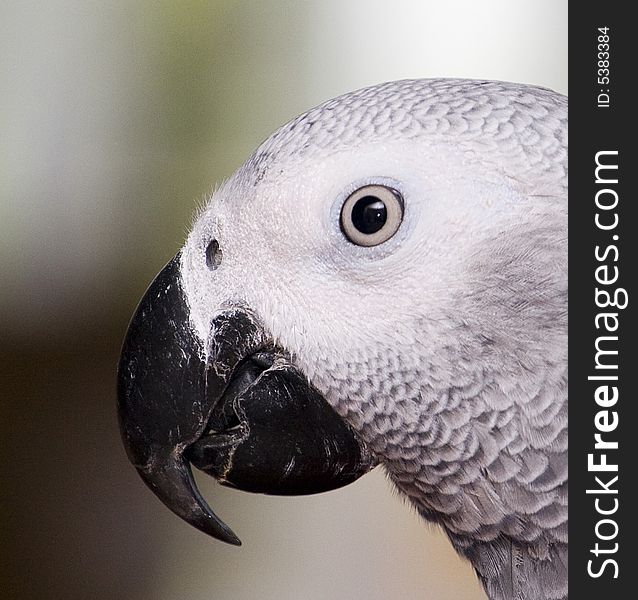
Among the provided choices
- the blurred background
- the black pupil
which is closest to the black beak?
the black pupil

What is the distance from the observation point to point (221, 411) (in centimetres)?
57

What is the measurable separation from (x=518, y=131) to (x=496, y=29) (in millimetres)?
419

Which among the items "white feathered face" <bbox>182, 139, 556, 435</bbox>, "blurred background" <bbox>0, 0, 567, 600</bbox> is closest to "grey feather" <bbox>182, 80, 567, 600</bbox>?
"white feathered face" <bbox>182, 139, 556, 435</bbox>

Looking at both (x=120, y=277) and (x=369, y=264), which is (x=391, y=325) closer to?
(x=369, y=264)

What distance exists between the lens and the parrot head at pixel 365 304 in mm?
496

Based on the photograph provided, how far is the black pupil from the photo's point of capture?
51cm

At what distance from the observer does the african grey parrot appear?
497mm

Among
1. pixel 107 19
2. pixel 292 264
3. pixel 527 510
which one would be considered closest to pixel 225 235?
pixel 292 264

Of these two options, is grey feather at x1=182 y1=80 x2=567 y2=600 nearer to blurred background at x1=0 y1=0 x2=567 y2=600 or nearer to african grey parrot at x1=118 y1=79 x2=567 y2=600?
african grey parrot at x1=118 y1=79 x2=567 y2=600

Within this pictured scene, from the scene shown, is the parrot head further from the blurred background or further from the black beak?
the blurred background

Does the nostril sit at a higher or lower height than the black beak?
higher

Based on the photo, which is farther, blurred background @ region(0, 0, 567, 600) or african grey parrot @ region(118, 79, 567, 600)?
blurred background @ region(0, 0, 567, 600)

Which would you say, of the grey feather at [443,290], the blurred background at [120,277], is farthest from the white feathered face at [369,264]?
the blurred background at [120,277]

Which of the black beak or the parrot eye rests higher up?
the parrot eye
